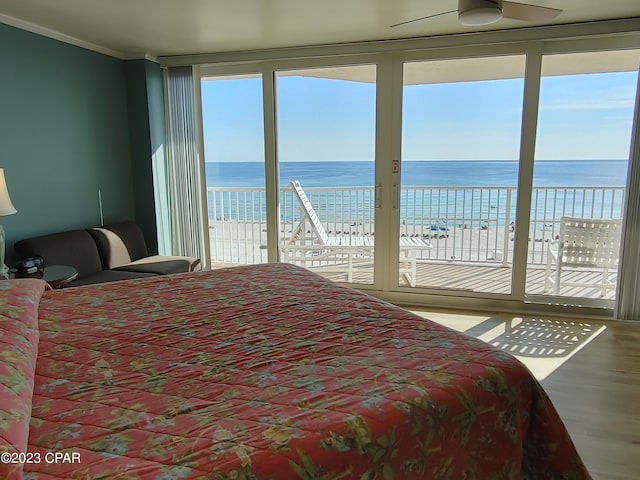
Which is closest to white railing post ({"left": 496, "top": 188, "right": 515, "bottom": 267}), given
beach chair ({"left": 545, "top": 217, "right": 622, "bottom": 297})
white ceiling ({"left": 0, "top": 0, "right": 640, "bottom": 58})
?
beach chair ({"left": 545, "top": 217, "right": 622, "bottom": 297})

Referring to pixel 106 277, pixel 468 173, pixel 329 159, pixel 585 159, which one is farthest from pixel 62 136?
pixel 585 159

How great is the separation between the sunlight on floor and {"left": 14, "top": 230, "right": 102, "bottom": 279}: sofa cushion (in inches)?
112

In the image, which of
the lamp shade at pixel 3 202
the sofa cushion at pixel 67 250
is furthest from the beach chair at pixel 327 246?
the lamp shade at pixel 3 202

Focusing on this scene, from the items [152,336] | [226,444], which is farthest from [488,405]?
[152,336]

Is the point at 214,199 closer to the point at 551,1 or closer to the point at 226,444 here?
the point at 551,1

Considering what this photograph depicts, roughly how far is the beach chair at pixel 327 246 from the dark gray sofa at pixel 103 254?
1363mm

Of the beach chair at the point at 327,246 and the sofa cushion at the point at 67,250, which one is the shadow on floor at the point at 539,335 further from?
the sofa cushion at the point at 67,250

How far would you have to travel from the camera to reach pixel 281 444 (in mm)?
940

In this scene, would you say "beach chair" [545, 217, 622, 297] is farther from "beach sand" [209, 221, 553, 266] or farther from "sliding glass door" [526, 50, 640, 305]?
"beach sand" [209, 221, 553, 266]

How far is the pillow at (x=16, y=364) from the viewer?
2.82ft

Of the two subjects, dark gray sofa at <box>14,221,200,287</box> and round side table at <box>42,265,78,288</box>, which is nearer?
round side table at <box>42,265,78,288</box>

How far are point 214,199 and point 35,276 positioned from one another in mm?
3071

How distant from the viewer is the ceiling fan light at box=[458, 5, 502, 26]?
2.28 m

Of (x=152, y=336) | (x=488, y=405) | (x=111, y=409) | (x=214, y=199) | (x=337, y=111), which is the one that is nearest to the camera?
(x=111, y=409)
